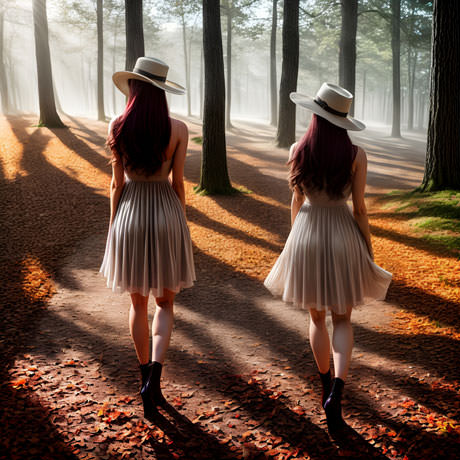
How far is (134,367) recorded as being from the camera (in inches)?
162

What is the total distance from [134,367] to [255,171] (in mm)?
10709

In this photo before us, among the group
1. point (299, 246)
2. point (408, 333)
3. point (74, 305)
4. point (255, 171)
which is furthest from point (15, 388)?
point (255, 171)

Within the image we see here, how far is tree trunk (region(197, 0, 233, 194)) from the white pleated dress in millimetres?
8013

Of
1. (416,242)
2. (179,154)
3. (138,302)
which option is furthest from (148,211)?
(416,242)

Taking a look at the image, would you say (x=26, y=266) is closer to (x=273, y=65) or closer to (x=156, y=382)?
(x=156, y=382)

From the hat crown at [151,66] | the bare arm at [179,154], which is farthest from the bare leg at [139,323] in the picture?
the hat crown at [151,66]

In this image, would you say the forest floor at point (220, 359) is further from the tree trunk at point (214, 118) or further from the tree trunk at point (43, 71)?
the tree trunk at point (43, 71)

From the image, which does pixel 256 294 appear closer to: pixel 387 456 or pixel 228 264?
pixel 228 264

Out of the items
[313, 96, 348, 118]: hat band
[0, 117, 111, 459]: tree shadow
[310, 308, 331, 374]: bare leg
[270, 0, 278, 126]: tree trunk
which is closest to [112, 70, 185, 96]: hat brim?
[313, 96, 348, 118]: hat band

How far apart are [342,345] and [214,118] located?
28.9 ft

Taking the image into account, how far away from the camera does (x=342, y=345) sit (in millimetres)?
3176

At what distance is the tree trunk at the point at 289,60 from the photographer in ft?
52.9

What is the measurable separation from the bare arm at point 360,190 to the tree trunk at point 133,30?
1107 cm

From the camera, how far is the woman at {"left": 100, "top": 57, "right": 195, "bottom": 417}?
125 inches
